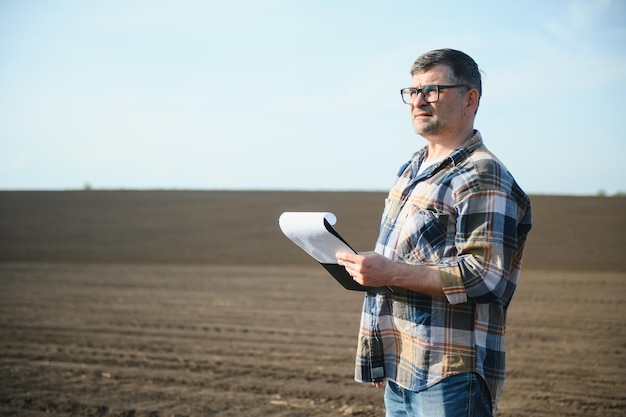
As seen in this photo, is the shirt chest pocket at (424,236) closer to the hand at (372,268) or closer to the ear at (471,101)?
the hand at (372,268)

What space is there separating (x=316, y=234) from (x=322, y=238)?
26 millimetres

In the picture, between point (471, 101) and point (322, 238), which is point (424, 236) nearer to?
point (322, 238)

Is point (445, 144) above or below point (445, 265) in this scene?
above

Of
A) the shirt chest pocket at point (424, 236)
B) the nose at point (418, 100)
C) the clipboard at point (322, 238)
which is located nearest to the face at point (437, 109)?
the nose at point (418, 100)

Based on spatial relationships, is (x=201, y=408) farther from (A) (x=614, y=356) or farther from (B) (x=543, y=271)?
(B) (x=543, y=271)

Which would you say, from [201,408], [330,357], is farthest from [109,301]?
[201,408]

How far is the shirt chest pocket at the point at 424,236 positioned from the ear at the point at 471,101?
0.43 metres

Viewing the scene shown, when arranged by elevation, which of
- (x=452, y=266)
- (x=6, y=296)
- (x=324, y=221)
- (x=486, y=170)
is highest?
(x=486, y=170)

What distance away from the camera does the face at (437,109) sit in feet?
7.36

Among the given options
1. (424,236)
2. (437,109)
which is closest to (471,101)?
(437,109)

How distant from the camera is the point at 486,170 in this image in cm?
209

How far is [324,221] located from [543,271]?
15.6 meters

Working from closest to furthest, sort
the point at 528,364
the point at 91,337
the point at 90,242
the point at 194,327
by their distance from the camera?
1. the point at 528,364
2. the point at 91,337
3. the point at 194,327
4. the point at 90,242

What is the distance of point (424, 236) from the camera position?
85.0 inches
